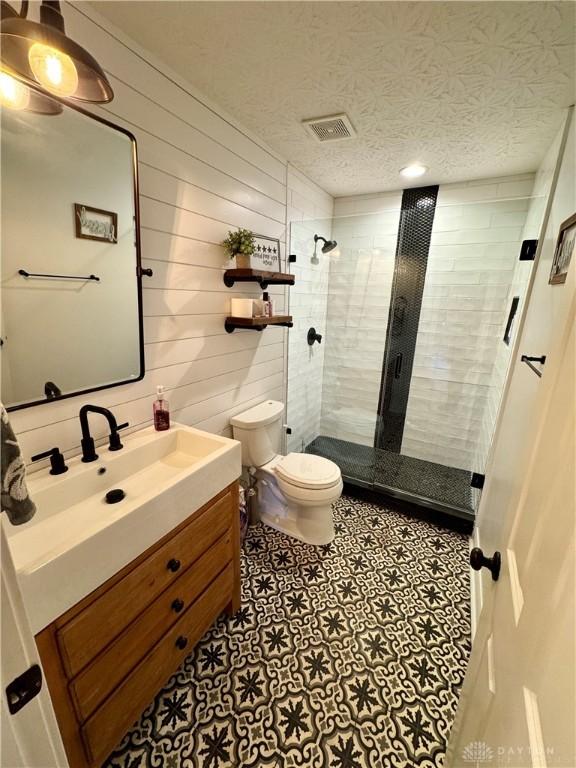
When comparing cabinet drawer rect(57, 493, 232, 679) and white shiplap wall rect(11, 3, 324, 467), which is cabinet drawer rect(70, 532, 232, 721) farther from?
white shiplap wall rect(11, 3, 324, 467)

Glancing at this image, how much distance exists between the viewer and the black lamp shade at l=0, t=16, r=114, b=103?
0.72m

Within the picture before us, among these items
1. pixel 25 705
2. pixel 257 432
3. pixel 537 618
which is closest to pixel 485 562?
pixel 537 618

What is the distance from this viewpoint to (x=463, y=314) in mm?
2672

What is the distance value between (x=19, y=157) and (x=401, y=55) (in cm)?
138

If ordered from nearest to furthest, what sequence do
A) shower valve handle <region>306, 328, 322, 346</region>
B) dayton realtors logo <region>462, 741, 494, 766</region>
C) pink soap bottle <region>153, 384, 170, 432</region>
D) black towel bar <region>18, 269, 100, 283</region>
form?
dayton realtors logo <region>462, 741, 494, 766</region> < black towel bar <region>18, 269, 100, 283</region> < pink soap bottle <region>153, 384, 170, 432</region> < shower valve handle <region>306, 328, 322, 346</region>

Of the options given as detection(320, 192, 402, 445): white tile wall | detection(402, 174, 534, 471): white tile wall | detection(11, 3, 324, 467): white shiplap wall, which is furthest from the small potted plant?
detection(402, 174, 534, 471): white tile wall

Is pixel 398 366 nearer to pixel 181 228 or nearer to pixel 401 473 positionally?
pixel 401 473

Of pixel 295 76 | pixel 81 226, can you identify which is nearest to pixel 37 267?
pixel 81 226

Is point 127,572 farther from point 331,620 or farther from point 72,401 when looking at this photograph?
point 331,620

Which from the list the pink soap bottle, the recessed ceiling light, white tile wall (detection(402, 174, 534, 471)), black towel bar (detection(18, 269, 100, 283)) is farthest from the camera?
white tile wall (detection(402, 174, 534, 471))

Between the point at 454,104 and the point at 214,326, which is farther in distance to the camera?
the point at 214,326

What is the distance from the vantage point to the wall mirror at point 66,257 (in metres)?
0.97

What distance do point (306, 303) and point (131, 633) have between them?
2.42 metres

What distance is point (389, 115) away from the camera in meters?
1.58
